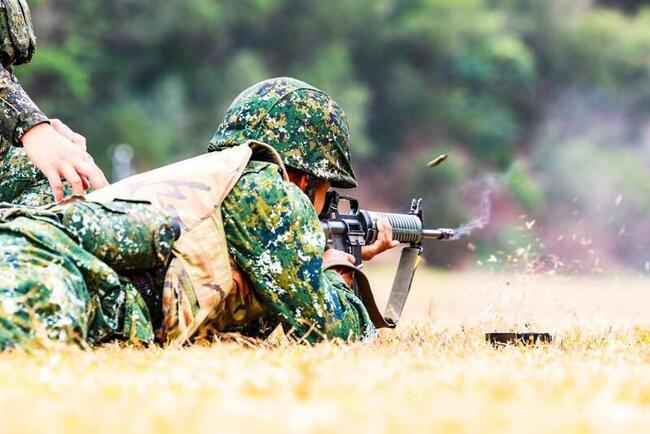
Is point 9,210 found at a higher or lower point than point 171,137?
lower

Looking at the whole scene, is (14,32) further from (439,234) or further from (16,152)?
(439,234)

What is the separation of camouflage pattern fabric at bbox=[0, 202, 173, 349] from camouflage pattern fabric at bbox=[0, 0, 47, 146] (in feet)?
1.87

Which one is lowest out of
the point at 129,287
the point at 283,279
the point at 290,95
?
the point at 129,287

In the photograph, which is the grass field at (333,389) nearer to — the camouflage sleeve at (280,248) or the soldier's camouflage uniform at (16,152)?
the camouflage sleeve at (280,248)

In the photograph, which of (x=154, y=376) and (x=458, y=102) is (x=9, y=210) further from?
(x=458, y=102)

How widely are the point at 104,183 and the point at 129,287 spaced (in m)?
0.50

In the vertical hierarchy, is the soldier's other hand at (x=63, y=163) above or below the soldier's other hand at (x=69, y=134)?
below

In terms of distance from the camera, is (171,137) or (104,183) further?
(171,137)

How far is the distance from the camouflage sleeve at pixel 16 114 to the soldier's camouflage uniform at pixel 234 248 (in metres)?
0.64

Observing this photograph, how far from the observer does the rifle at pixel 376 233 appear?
17.1 ft

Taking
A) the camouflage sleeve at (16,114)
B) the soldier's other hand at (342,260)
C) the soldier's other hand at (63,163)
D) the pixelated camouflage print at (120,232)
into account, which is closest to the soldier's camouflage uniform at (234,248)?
the pixelated camouflage print at (120,232)

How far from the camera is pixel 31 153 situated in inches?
181

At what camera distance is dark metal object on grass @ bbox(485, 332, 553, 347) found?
16.3 feet

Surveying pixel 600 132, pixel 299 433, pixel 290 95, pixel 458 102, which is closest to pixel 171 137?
pixel 458 102
